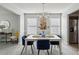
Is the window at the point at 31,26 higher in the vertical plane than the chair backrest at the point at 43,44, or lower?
higher

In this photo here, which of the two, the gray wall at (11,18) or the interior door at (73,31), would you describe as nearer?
the gray wall at (11,18)

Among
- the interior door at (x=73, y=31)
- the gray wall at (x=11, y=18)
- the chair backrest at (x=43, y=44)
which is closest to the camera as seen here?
the chair backrest at (x=43, y=44)

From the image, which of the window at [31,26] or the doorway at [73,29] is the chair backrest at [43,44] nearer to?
the window at [31,26]

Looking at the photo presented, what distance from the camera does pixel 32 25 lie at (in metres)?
5.89

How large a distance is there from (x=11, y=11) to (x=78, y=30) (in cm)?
332

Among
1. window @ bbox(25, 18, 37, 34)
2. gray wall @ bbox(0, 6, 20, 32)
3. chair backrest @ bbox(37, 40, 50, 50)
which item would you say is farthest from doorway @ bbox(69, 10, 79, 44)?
chair backrest @ bbox(37, 40, 50, 50)

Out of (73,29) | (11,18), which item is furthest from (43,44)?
(73,29)

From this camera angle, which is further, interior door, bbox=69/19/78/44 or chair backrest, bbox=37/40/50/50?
interior door, bbox=69/19/78/44

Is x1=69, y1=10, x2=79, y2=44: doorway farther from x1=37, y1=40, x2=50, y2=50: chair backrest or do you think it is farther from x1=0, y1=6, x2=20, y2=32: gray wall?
x1=37, y1=40, x2=50, y2=50: chair backrest

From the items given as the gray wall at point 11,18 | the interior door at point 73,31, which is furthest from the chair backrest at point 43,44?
the interior door at point 73,31

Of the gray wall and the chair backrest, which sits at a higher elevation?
the gray wall

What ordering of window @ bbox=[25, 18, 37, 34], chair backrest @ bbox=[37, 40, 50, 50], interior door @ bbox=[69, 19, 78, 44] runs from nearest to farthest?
chair backrest @ bbox=[37, 40, 50, 50]
window @ bbox=[25, 18, 37, 34]
interior door @ bbox=[69, 19, 78, 44]

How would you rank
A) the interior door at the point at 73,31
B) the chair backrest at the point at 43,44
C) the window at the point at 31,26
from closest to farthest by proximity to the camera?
the chair backrest at the point at 43,44
the window at the point at 31,26
the interior door at the point at 73,31
